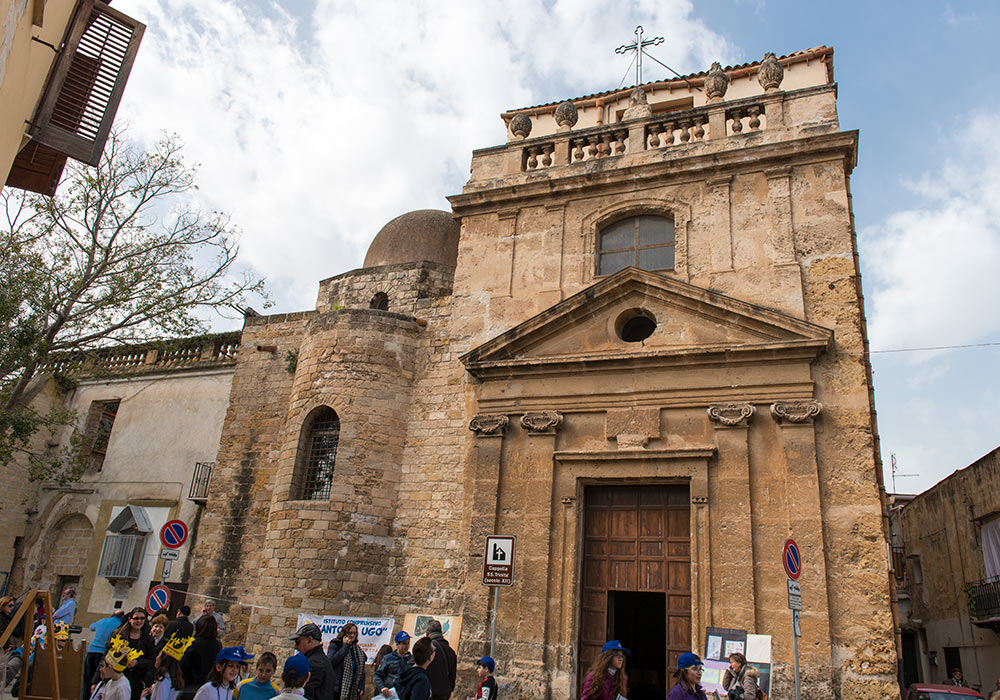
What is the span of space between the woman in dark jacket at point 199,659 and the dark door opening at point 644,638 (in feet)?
25.5

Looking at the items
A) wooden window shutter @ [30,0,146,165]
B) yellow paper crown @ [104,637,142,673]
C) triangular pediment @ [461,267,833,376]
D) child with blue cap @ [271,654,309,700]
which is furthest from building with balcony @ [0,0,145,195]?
triangular pediment @ [461,267,833,376]

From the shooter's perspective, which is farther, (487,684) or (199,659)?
(487,684)

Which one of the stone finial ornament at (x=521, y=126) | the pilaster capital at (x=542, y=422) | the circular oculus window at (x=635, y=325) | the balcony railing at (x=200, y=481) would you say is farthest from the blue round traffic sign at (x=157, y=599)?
the stone finial ornament at (x=521, y=126)

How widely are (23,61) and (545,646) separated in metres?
8.59

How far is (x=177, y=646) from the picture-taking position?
6.41 m

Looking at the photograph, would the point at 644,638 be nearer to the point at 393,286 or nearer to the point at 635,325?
the point at 635,325

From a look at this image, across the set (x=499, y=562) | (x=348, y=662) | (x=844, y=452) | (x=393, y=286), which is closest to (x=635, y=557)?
(x=499, y=562)

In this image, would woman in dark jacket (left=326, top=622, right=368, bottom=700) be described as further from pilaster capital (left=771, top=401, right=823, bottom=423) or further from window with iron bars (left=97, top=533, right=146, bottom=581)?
window with iron bars (left=97, top=533, right=146, bottom=581)

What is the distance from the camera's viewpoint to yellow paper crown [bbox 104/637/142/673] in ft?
20.7

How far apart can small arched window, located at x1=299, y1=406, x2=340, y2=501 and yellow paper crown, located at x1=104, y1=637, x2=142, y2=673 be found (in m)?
5.82

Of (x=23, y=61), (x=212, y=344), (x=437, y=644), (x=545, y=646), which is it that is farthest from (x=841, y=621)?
(x=212, y=344)

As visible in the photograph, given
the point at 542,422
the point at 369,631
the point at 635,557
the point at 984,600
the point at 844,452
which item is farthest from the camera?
the point at 984,600

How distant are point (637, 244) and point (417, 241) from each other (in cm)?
524

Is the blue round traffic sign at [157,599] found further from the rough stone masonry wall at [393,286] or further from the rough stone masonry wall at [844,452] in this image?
the rough stone masonry wall at [844,452]
